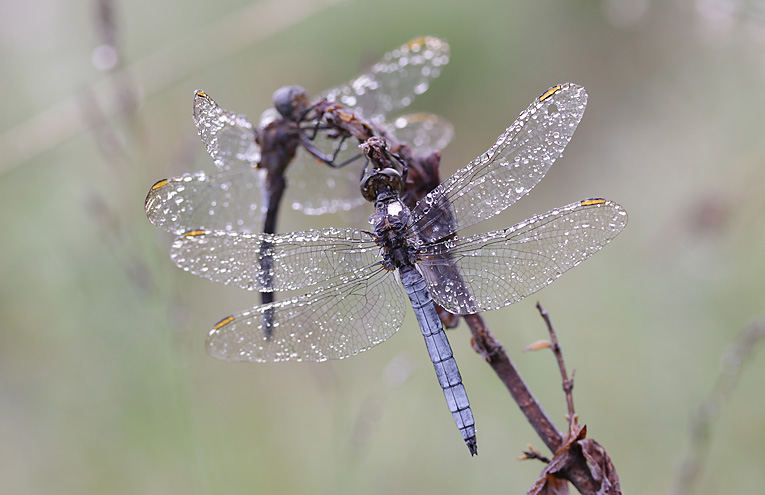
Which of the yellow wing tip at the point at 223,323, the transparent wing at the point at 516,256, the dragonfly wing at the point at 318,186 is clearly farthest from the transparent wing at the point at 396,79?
the yellow wing tip at the point at 223,323

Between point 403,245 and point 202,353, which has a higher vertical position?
point 202,353

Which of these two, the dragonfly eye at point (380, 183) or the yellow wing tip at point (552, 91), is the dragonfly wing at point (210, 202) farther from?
the yellow wing tip at point (552, 91)

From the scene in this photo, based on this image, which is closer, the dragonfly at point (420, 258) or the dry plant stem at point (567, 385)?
the dry plant stem at point (567, 385)

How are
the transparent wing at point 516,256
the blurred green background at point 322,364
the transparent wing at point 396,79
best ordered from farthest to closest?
the blurred green background at point 322,364 → the transparent wing at point 396,79 → the transparent wing at point 516,256

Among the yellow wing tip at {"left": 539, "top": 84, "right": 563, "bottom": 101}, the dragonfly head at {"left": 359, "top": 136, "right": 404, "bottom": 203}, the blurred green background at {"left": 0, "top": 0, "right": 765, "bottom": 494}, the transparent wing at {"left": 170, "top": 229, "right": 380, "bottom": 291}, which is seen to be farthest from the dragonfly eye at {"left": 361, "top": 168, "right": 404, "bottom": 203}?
the blurred green background at {"left": 0, "top": 0, "right": 765, "bottom": 494}

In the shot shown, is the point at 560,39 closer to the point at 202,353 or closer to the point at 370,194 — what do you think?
the point at 202,353
